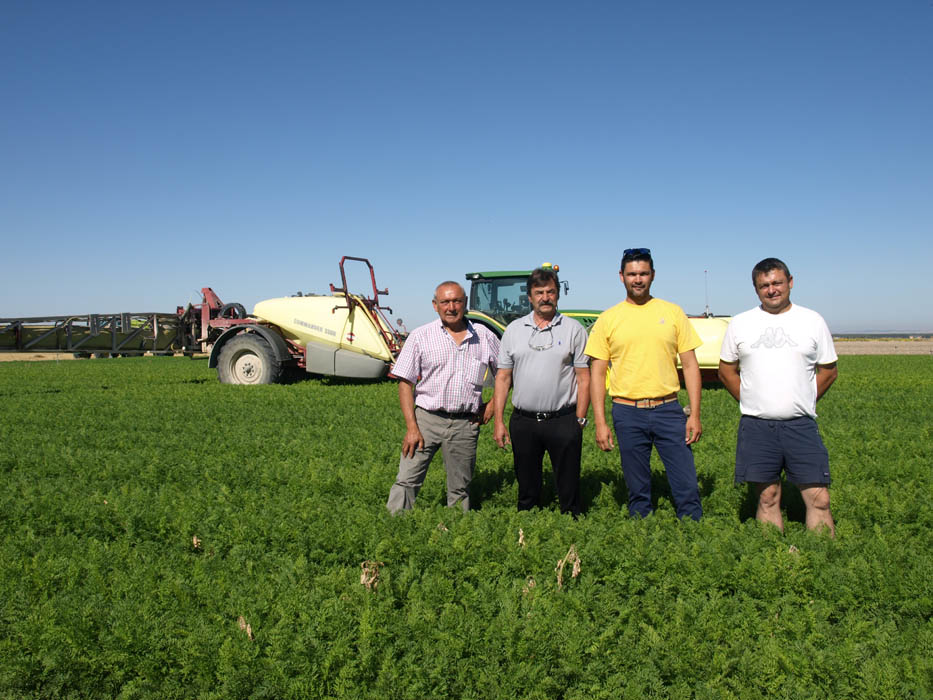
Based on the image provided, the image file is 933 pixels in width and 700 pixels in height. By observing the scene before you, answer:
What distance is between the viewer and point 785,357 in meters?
3.57

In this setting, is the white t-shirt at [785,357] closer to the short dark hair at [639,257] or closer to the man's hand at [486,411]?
the short dark hair at [639,257]

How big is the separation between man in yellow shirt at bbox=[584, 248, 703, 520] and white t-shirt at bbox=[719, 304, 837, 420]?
323mm

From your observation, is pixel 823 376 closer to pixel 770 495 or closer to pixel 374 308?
pixel 770 495

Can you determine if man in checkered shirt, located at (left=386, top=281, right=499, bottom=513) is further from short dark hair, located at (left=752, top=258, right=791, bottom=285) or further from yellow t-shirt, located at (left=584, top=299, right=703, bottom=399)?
short dark hair, located at (left=752, top=258, right=791, bottom=285)

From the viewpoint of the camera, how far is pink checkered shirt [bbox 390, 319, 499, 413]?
414 centimetres

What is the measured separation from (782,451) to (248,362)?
11.8 meters

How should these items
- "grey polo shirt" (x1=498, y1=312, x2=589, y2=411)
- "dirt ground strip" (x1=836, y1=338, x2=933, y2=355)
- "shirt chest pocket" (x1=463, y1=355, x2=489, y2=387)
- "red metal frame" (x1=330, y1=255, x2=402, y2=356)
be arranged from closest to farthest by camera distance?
"grey polo shirt" (x1=498, y1=312, x2=589, y2=411)
"shirt chest pocket" (x1=463, y1=355, x2=489, y2=387)
"red metal frame" (x1=330, y1=255, x2=402, y2=356)
"dirt ground strip" (x1=836, y1=338, x2=933, y2=355)

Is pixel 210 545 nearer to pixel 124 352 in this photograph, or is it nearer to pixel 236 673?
pixel 236 673

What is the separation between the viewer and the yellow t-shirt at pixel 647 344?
3885 millimetres

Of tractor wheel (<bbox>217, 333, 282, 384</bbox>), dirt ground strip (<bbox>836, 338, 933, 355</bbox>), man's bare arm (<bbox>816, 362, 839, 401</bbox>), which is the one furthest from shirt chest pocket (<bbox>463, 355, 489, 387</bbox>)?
dirt ground strip (<bbox>836, 338, 933, 355</bbox>)

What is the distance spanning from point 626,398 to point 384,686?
209 centimetres

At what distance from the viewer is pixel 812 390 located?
11.9 feet

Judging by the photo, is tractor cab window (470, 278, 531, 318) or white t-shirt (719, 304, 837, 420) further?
tractor cab window (470, 278, 531, 318)

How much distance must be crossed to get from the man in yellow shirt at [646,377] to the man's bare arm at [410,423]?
106 centimetres
